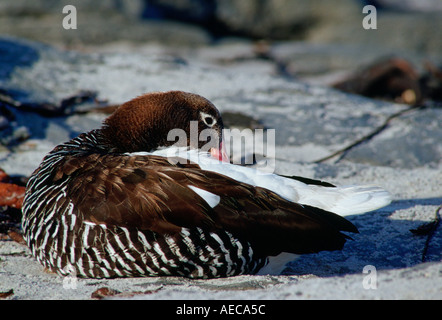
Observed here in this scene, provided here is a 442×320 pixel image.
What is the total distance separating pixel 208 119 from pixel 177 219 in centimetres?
124

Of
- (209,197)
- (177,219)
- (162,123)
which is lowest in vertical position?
(177,219)

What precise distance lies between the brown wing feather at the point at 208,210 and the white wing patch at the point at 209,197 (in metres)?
0.02

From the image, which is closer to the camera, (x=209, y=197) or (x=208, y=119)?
(x=209, y=197)

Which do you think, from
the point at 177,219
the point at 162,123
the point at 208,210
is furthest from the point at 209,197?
the point at 162,123

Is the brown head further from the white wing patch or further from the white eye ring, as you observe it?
the white wing patch

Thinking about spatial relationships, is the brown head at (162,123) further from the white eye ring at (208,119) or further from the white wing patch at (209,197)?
the white wing patch at (209,197)

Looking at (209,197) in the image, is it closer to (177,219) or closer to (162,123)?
(177,219)

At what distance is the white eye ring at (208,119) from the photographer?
4227mm

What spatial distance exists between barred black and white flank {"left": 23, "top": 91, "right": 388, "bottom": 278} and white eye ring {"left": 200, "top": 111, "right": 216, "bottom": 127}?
2.44 feet

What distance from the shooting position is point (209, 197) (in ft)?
10.6

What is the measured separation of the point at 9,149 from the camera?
18.1 feet

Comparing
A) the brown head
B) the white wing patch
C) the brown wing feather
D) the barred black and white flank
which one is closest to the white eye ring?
the brown head
